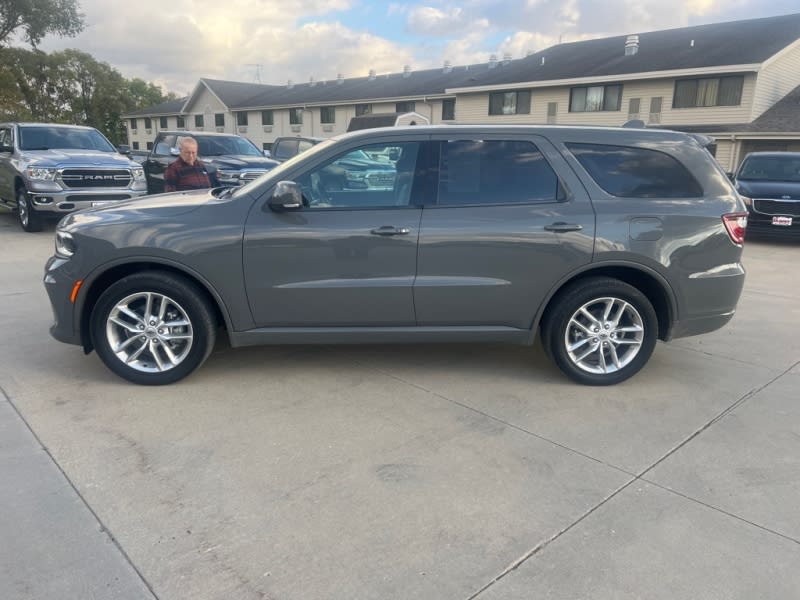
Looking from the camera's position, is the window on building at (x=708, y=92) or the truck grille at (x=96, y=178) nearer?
the truck grille at (x=96, y=178)

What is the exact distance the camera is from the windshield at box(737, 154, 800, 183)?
11.6 m

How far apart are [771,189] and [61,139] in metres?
13.1

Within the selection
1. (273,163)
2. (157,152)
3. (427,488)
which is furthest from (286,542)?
(157,152)

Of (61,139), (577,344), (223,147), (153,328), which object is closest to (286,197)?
(153,328)

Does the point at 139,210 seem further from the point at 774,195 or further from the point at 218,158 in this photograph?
the point at 774,195

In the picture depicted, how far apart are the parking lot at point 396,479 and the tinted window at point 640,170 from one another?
1377 millimetres

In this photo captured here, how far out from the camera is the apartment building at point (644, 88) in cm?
2489

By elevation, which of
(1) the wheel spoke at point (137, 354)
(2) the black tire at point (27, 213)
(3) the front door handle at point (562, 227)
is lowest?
(1) the wheel spoke at point (137, 354)

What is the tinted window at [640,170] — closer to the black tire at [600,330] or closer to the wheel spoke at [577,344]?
the black tire at [600,330]

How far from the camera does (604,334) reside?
421cm

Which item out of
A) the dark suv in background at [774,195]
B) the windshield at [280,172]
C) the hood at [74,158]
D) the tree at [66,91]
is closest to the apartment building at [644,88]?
the dark suv in background at [774,195]

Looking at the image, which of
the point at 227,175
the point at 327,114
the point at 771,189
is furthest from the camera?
the point at 327,114

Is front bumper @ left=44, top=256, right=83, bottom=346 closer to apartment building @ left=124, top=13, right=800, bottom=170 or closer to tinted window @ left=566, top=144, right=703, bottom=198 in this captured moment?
tinted window @ left=566, top=144, right=703, bottom=198

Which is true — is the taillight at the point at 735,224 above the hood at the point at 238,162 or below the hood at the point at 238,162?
below
